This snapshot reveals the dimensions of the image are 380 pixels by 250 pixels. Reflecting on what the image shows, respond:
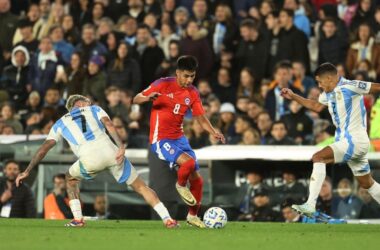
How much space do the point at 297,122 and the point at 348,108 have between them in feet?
19.5

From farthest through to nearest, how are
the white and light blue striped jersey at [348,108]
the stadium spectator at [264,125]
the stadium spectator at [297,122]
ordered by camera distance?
the stadium spectator at [297,122], the stadium spectator at [264,125], the white and light blue striped jersey at [348,108]

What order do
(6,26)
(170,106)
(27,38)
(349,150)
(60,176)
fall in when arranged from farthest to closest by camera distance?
(6,26)
(27,38)
(60,176)
(170,106)
(349,150)

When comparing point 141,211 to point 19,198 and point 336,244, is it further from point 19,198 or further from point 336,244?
point 336,244

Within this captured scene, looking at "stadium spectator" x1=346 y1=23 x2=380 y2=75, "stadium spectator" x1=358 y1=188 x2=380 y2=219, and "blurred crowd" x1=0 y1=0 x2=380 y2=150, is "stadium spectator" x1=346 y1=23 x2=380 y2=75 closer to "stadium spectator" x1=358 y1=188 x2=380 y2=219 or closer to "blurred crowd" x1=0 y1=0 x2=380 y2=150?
"blurred crowd" x1=0 y1=0 x2=380 y2=150

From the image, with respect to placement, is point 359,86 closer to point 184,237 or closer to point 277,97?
point 184,237

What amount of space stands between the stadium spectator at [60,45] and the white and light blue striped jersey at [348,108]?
10631 mm

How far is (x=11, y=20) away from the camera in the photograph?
27547 mm

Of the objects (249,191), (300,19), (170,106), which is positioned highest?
(300,19)

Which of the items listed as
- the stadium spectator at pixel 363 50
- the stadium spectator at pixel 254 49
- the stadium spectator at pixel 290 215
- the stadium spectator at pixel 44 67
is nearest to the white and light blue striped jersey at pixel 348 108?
the stadium spectator at pixel 290 215

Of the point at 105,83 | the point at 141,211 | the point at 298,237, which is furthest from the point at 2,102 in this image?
the point at 298,237

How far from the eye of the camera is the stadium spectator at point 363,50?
2333cm

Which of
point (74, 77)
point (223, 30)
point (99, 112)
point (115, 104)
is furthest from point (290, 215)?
point (74, 77)

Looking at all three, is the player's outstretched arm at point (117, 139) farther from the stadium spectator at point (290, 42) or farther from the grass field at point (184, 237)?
the stadium spectator at point (290, 42)

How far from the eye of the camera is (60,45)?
2647 cm
